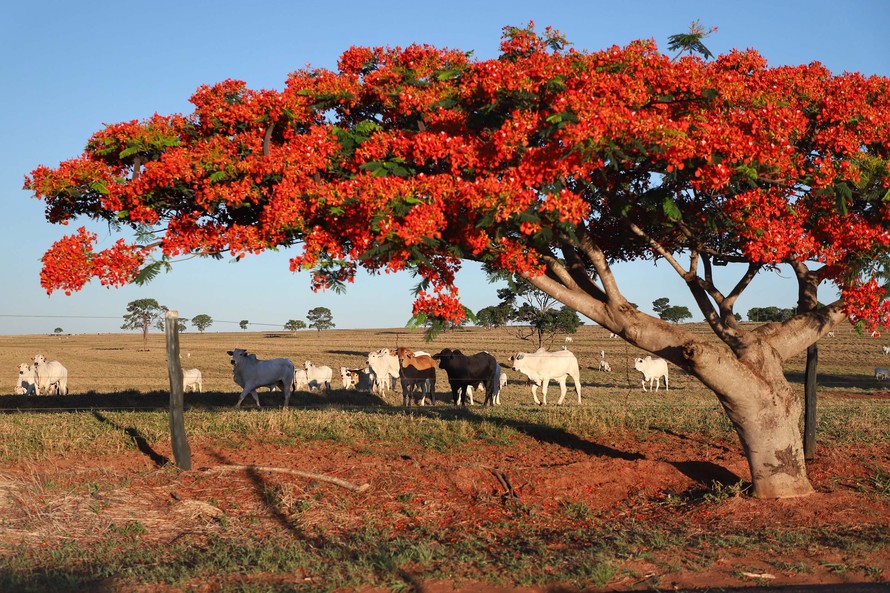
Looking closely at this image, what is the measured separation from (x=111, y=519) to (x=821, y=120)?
31.1 ft

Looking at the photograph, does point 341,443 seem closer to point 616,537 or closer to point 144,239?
point 144,239

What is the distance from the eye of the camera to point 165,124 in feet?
34.1

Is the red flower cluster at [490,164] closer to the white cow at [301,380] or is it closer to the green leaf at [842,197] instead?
the green leaf at [842,197]

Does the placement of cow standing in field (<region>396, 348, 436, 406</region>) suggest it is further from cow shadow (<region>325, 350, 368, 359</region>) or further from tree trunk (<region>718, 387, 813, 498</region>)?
cow shadow (<region>325, 350, 368, 359</region>)

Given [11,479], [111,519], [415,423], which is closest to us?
[111,519]

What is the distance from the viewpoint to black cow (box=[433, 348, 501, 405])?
82.4ft

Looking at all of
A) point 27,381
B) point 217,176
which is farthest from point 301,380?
point 217,176

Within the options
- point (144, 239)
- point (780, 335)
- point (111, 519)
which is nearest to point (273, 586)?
point (111, 519)

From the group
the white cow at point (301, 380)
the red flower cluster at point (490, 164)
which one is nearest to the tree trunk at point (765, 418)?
the red flower cluster at point (490, 164)

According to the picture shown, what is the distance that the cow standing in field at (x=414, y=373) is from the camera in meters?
24.9

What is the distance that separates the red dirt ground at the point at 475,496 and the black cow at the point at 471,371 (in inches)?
475

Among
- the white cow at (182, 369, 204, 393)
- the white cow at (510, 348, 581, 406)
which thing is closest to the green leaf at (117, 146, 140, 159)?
the white cow at (510, 348, 581, 406)

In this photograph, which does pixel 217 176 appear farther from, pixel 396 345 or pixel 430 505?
pixel 396 345

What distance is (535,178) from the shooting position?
28.5 ft
